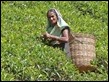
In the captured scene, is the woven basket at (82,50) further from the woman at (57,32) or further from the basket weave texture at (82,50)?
the woman at (57,32)

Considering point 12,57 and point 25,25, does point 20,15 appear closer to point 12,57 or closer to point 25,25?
point 25,25

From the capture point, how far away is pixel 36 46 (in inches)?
359

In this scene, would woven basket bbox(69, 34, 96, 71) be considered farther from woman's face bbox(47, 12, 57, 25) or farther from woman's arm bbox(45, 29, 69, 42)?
woman's face bbox(47, 12, 57, 25)

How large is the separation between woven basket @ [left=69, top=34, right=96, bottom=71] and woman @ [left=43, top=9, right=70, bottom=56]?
13 cm

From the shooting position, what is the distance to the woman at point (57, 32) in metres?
9.30

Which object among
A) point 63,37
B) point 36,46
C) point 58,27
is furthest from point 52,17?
point 36,46

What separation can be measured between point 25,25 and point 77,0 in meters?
3.45

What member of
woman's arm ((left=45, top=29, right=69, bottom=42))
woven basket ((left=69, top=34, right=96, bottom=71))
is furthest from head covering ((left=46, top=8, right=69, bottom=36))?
woven basket ((left=69, top=34, right=96, bottom=71))

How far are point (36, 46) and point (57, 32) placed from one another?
0.55 meters

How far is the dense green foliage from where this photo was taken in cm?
832

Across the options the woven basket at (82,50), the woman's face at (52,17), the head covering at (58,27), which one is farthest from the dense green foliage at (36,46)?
the woman's face at (52,17)

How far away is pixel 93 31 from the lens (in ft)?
36.1

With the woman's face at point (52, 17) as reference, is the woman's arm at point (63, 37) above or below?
below

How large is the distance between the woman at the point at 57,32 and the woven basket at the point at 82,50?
0.13 metres
